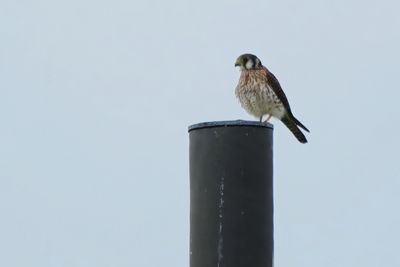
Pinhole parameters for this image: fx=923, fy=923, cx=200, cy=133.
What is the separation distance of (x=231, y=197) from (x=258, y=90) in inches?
215

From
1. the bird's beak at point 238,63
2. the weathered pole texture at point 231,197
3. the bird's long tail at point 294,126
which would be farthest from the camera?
the bird's long tail at point 294,126

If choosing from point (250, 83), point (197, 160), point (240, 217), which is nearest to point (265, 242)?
point (240, 217)

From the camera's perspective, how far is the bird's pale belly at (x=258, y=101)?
27.4 ft

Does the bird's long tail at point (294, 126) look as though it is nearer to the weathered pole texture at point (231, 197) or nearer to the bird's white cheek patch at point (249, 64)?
the bird's white cheek patch at point (249, 64)

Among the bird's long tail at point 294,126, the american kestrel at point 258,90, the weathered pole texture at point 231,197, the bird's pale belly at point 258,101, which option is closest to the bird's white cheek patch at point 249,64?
the american kestrel at point 258,90

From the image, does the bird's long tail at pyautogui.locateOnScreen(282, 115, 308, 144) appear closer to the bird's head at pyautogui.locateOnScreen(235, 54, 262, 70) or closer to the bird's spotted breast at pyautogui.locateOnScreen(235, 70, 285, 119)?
the bird's spotted breast at pyautogui.locateOnScreen(235, 70, 285, 119)

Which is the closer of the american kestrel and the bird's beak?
the american kestrel

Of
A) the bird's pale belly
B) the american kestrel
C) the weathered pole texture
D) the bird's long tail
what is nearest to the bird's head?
the american kestrel

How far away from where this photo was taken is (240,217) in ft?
9.55

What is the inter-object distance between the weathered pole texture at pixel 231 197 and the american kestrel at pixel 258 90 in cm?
532

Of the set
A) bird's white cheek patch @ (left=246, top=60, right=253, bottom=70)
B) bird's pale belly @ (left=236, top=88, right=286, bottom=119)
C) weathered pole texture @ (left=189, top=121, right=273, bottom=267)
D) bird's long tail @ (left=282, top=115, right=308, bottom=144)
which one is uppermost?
bird's white cheek patch @ (left=246, top=60, right=253, bottom=70)

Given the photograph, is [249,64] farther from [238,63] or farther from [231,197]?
[231,197]

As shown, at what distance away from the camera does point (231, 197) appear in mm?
2914

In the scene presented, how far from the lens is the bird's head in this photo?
842 cm
